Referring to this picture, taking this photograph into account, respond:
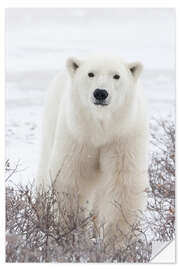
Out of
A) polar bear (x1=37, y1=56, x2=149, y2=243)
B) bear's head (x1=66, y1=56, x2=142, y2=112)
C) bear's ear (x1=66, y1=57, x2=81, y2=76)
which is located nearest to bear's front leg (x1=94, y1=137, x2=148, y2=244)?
polar bear (x1=37, y1=56, x2=149, y2=243)

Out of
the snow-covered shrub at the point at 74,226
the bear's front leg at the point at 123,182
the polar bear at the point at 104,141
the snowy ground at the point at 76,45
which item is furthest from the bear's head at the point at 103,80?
Result: the snow-covered shrub at the point at 74,226

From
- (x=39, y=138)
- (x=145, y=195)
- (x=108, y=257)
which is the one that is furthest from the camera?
(x=39, y=138)

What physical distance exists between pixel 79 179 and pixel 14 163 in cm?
47

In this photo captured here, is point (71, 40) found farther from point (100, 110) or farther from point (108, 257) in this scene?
point (108, 257)

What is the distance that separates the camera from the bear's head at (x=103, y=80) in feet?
14.4

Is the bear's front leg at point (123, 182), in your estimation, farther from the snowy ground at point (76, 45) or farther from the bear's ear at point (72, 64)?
the bear's ear at point (72, 64)

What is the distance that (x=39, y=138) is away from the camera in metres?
5.23

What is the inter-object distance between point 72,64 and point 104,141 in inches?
21.5

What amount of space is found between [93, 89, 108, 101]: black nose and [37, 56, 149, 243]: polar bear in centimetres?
3

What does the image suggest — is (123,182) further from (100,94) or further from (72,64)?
(72,64)

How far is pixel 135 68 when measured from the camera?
15.1 ft

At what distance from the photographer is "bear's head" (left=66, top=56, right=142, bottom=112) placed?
440 centimetres

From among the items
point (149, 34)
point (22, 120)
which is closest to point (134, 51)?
point (149, 34)

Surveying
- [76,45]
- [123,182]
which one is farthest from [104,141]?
[76,45]
